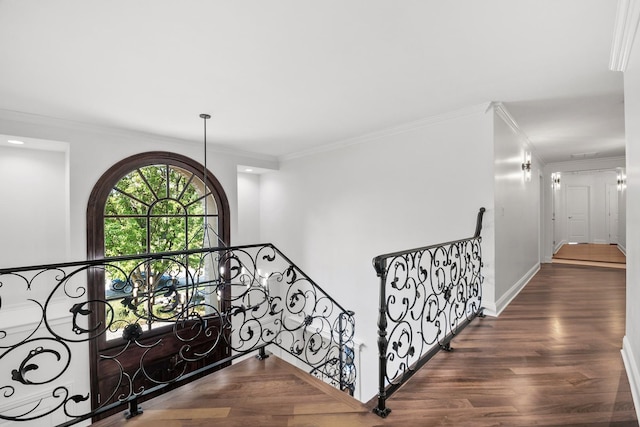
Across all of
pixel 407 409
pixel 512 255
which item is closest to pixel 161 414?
pixel 407 409

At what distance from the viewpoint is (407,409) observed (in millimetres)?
1740

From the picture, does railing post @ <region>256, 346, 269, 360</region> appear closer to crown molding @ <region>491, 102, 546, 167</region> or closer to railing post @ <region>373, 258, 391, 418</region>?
railing post @ <region>373, 258, 391, 418</region>

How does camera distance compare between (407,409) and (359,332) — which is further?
(359,332)

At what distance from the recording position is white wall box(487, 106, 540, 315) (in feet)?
10.8

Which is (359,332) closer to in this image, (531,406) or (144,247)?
(531,406)

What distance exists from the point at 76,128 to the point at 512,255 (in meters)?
5.61

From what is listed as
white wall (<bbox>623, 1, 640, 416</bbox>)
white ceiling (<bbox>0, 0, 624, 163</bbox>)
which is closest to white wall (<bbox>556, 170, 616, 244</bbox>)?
white ceiling (<bbox>0, 0, 624, 163</bbox>)

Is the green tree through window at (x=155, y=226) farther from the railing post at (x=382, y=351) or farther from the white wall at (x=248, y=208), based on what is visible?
the railing post at (x=382, y=351)

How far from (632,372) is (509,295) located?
1.85 meters

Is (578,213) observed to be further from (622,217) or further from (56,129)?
(56,129)

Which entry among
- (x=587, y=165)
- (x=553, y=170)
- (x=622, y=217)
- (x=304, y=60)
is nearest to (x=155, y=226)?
(x=304, y=60)

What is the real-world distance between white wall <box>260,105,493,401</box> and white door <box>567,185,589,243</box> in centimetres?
828

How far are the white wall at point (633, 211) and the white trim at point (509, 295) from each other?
1.14 m

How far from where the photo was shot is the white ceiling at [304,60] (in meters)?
1.79
